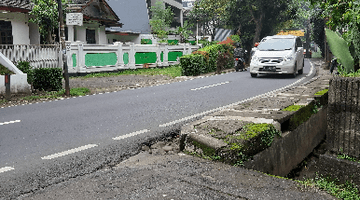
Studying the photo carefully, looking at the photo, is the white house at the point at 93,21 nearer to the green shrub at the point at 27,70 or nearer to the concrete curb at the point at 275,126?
the green shrub at the point at 27,70

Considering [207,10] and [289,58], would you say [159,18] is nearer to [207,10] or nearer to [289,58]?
[207,10]

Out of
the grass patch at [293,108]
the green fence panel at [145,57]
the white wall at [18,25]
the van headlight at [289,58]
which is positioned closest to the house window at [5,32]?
the white wall at [18,25]

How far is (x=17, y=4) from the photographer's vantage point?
20562mm

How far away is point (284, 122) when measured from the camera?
5000 millimetres

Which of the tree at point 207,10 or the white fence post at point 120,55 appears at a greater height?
the tree at point 207,10

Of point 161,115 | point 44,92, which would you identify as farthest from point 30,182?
point 44,92

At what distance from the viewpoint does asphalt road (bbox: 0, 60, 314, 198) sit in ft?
13.4

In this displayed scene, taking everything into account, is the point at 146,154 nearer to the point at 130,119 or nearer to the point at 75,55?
the point at 130,119

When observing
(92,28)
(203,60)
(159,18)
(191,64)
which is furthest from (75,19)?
(159,18)

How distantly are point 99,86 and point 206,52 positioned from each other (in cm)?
735

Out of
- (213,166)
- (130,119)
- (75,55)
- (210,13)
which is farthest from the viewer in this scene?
(210,13)

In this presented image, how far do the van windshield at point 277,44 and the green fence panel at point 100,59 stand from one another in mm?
8593

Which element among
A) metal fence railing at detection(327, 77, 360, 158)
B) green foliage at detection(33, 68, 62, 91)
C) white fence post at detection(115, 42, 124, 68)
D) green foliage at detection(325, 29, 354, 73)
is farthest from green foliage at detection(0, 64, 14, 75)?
metal fence railing at detection(327, 77, 360, 158)

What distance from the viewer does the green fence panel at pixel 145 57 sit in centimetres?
2236
